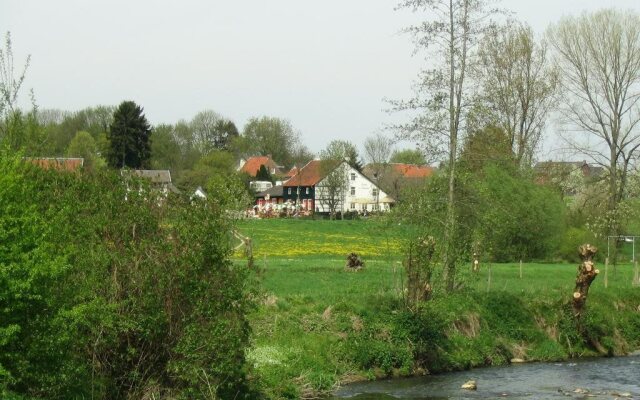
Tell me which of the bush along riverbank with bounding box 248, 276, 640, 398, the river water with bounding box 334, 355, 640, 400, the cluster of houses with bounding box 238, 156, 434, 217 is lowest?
the river water with bounding box 334, 355, 640, 400

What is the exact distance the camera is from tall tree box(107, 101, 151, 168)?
324ft

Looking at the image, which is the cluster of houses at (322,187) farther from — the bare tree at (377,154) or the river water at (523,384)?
the river water at (523,384)

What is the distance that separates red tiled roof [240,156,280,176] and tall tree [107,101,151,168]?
31.3m

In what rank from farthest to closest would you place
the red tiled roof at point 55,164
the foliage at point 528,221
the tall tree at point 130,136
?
the tall tree at point 130,136
the foliage at point 528,221
the red tiled roof at point 55,164

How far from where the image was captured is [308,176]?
126188 mm

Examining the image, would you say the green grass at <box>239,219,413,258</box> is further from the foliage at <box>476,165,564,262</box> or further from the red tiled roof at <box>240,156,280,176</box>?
the red tiled roof at <box>240,156,280,176</box>

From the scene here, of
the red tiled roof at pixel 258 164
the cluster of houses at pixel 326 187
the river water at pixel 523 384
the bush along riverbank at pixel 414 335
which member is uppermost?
the red tiled roof at pixel 258 164

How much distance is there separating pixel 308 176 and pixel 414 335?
99.5m

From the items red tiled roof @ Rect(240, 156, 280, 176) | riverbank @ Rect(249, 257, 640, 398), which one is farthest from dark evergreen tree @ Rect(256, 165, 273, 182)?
riverbank @ Rect(249, 257, 640, 398)

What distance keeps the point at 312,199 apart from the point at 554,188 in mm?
63598

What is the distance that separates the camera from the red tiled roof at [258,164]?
136375mm

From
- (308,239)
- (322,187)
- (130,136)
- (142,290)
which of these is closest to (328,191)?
(322,187)

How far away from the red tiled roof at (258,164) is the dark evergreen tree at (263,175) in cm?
110

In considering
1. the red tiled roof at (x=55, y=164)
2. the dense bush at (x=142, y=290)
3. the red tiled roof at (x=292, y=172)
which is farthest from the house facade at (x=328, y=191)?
the dense bush at (x=142, y=290)
